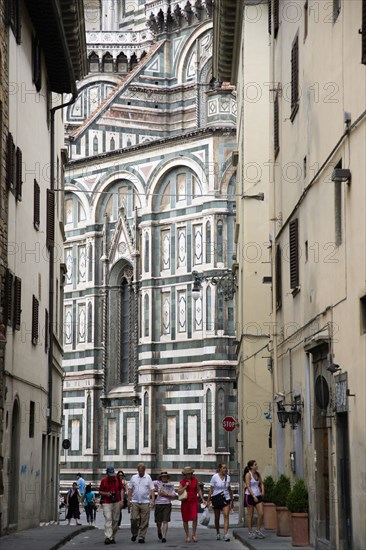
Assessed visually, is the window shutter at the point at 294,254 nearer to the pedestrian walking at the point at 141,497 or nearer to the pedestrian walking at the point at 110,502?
the pedestrian walking at the point at 141,497

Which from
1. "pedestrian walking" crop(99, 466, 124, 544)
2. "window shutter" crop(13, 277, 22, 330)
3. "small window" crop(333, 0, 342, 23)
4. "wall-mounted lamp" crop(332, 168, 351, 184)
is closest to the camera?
"wall-mounted lamp" crop(332, 168, 351, 184)

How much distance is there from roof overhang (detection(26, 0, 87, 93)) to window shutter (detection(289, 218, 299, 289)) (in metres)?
7.53

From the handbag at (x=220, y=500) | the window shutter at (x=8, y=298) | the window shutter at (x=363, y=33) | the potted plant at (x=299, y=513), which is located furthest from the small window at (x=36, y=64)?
the window shutter at (x=363, y=33)

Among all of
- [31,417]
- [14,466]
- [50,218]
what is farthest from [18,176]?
[50,218]

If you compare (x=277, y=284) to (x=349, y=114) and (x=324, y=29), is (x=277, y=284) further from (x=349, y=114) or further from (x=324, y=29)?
(x=349, y=114)

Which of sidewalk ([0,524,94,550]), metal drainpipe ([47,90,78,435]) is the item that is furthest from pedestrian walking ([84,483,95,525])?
sidewalk ([0,524,94,550])

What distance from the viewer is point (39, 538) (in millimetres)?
22188

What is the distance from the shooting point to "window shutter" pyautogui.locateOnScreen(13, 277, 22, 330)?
23.4 metres

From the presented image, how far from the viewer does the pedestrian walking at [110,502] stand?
23.1 meters

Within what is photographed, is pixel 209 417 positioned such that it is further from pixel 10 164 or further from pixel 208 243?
pixel 10 164

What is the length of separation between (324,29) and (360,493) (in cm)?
684

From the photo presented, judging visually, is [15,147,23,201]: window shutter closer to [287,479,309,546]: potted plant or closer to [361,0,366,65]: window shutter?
[287,479,309,546]: potted plant

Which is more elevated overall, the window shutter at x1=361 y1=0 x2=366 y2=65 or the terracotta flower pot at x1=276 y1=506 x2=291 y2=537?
the window shutter at x1=361 y1=0 x2=366 y2=65

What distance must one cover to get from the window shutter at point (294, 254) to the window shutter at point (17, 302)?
209 inches
